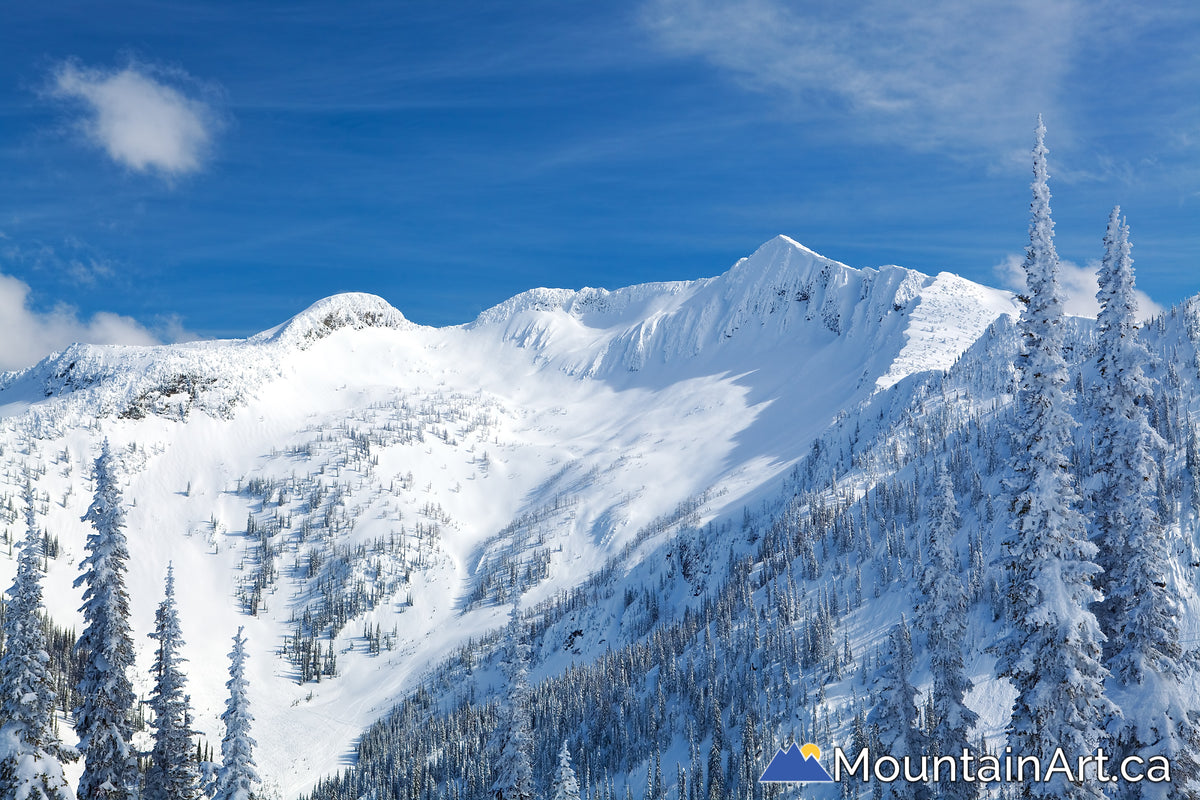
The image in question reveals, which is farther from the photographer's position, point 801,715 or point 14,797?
point 801,715

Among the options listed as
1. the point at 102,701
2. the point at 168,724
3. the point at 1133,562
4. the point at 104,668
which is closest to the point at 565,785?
the point at 168,724

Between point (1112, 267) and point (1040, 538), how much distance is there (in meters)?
15.4

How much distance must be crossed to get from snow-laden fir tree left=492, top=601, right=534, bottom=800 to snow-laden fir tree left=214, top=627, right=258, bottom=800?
13050mm

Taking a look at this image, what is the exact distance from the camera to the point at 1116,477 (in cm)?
3259

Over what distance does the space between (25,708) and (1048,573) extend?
42.6 meters

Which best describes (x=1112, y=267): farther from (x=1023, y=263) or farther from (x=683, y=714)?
(x=683, y=714)

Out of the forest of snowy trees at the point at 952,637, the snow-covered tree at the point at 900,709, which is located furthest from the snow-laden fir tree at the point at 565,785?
the snow-covered tree at the point at 900,709

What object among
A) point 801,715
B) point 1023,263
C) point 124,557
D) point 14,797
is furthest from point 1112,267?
point 801,715

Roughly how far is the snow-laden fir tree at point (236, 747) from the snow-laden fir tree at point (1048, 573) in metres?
36.6

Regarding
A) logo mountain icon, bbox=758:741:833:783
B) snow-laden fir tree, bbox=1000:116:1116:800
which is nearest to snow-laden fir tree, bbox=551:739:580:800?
snow-laden fir tree, bbox=1000:116:1116:800

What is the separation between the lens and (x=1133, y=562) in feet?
103

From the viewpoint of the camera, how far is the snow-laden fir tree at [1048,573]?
2636 centimetres

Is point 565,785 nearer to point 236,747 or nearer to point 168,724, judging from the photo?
point 236,747

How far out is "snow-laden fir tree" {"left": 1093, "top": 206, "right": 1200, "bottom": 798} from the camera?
3014 cm
